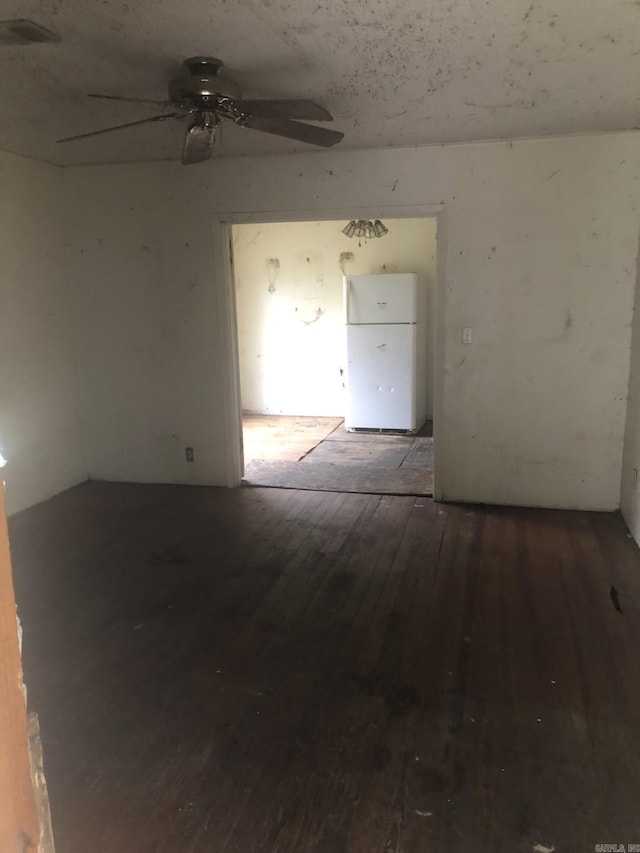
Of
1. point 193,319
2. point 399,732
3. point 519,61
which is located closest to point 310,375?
point 193,319

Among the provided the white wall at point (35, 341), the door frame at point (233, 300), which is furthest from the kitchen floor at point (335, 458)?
the white wall at point (35, 341)

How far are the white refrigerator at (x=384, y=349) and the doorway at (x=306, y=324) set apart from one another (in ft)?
0.62

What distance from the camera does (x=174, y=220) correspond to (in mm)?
4262

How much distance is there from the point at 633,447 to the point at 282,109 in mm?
2677

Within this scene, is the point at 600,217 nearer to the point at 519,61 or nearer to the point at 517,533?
the point at 519,61

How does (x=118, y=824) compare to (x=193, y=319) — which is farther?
(x=193, y=319)

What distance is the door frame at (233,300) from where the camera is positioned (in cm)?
390

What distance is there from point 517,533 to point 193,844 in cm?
257

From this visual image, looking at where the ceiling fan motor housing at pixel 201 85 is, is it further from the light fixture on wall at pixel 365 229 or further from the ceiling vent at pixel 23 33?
the light fixture on wall at pixel 365 229

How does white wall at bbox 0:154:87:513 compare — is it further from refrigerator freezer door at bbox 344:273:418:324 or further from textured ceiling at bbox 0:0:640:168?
refrigerator freezer door at bbox 344:273:418:324

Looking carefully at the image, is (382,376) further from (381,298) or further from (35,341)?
(35,341)

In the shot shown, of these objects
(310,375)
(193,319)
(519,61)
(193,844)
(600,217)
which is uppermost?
(519,61)

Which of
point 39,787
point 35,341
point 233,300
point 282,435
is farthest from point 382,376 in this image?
point 39,787

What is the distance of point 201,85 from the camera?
→ 2484 millimetres
